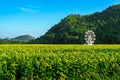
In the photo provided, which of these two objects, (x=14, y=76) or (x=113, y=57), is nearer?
(x=14, y=76)

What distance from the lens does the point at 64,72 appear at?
62.4 feet

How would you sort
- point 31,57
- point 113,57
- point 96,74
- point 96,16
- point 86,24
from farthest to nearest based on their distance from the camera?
point 96,16 < point 86,24 < point 113,57 < point 96,74 < point 31,57

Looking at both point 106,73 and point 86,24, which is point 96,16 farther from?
point 106,73

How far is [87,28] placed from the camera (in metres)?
144

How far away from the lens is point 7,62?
17266 millimetres

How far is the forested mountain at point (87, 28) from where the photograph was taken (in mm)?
122125

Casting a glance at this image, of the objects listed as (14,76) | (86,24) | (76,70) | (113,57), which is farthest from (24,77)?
(86,24)

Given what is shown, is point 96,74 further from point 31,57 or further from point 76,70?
point 31,57

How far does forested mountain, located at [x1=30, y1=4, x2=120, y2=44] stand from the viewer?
122125 mm

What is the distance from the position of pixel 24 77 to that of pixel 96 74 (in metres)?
4.72

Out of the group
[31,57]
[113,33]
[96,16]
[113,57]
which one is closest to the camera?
[31,57]

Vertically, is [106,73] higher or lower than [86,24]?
lower

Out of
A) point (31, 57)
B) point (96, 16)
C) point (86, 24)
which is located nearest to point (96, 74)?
point (31, 57)

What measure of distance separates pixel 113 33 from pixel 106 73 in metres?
103
